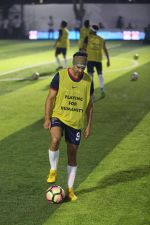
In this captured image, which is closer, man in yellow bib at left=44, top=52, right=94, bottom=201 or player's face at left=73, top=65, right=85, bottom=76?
player's face at left=73, top=65, right=85, bottom=76

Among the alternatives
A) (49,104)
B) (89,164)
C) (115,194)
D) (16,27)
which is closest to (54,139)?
(49,104)

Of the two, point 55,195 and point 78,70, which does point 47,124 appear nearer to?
point 78,70

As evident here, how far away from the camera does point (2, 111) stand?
44.1 feet

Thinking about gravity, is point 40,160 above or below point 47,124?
below

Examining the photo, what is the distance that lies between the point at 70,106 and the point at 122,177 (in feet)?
6.33

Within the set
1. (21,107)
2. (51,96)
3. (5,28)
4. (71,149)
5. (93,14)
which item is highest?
(51,96)

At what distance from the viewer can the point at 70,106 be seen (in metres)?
6.90

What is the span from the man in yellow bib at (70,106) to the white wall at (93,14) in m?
44.0

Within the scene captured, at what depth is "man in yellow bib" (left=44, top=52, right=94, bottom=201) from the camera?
6809 millimetres

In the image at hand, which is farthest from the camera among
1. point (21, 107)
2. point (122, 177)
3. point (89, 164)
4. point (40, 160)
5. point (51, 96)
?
point (21, 107)

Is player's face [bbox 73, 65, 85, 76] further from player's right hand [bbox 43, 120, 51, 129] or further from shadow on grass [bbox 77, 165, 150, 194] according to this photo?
shadow on grass [bbox 77, 165, 150, 194]

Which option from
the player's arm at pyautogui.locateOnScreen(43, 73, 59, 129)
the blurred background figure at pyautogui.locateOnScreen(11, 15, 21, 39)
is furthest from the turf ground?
the blurred background figure at pyautogui.locateOnScreen(11, 15, 21, 39)

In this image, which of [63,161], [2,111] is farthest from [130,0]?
[63,161]

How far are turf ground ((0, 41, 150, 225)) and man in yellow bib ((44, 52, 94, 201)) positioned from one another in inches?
23.8
